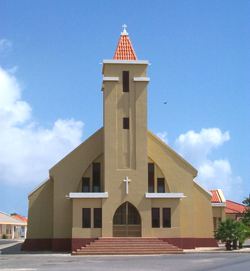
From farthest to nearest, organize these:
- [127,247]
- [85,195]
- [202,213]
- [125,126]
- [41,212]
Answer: [41,212], [202,213], [125,126], [85,195], [127,247]

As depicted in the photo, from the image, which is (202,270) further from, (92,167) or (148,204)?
(92,167)

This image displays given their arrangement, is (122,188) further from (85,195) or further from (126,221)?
(85,195)

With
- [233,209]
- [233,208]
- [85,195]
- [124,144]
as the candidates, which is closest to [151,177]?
[124,144]

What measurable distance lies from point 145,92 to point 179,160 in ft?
20.7

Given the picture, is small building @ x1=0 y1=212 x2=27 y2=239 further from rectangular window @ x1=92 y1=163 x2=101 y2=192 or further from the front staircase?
the front staircase

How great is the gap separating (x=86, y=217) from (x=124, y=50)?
13648 mm

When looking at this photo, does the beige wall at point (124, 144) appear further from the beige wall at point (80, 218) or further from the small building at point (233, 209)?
the small building at point (233, 209)

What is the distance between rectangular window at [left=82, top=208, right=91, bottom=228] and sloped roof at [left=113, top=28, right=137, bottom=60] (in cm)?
1216

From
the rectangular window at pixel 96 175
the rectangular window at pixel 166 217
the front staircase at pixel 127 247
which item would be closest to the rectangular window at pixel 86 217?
the front staircase at pixel 127 247

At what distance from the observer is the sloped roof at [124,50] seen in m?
46.8

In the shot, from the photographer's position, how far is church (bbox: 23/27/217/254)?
44.2 meters

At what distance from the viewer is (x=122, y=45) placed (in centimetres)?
4778

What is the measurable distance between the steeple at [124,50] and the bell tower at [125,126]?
0.27 m

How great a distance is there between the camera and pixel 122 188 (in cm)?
4453
